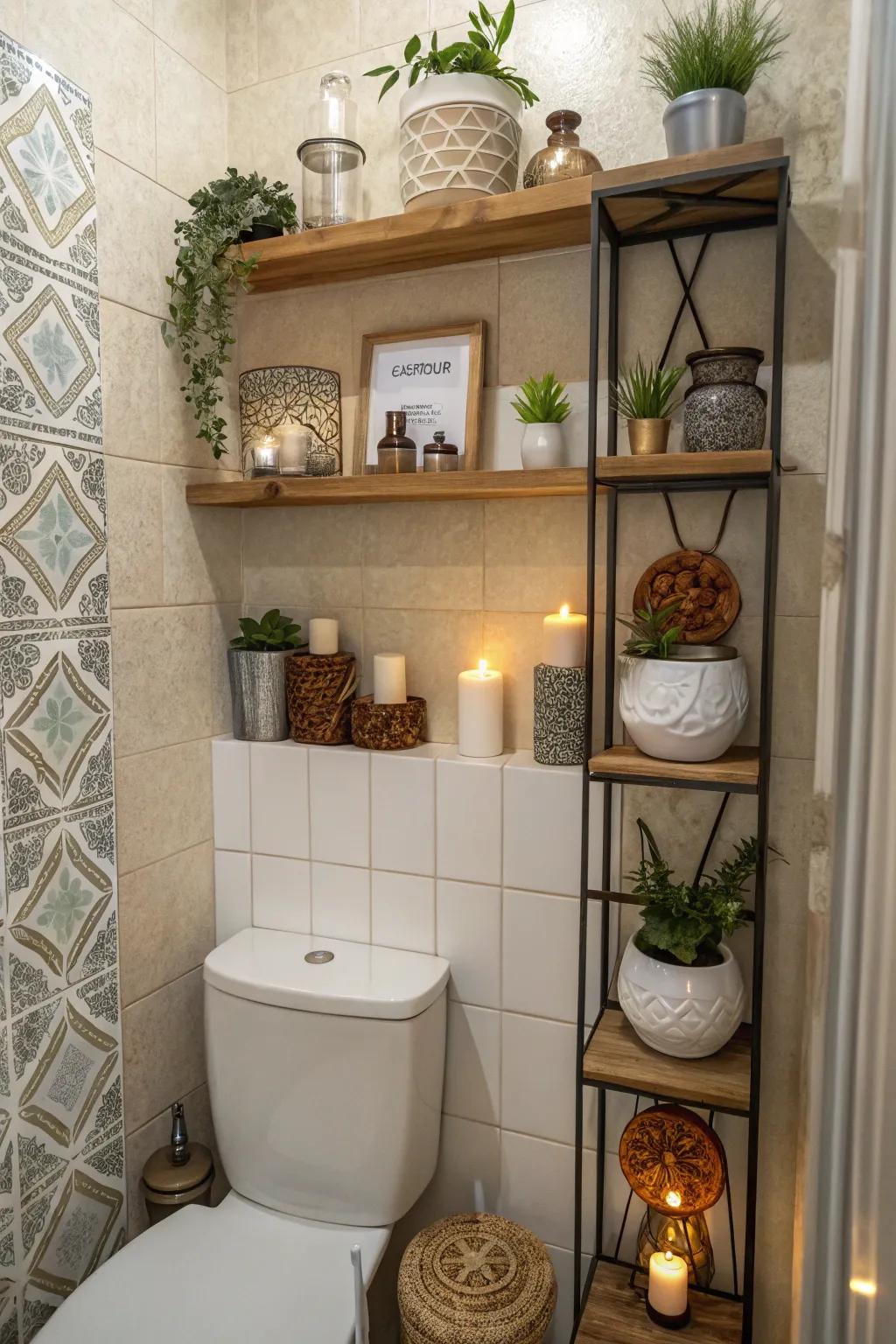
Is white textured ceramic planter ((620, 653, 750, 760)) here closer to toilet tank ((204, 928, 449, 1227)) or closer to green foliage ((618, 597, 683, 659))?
green foliage ((618, 597, 683, 659))

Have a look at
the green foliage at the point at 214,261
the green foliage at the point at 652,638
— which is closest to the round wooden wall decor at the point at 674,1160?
the green foliage at the point at 652,638

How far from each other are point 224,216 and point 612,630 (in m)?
0.90

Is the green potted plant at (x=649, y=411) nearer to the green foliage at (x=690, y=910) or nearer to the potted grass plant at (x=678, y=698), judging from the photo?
the potted grass plant at (x=678, y=698)

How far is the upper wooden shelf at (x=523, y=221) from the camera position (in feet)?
3.64

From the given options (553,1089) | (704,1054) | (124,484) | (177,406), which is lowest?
(553,1089)

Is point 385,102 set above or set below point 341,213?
above

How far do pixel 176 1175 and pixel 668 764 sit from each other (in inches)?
39.9

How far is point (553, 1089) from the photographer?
1.40m

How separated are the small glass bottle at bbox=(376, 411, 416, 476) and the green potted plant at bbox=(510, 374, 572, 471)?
18 centimetres

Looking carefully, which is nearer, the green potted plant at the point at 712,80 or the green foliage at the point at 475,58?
the green potted plant at the point at 712,80

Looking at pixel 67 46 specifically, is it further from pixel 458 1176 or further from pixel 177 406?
pixel 458 1176

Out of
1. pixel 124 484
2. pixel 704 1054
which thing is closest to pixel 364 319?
pixel 124 484

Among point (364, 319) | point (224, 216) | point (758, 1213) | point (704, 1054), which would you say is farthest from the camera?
point (364, 319)

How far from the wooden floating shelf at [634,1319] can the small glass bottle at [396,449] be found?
4.03 ft
